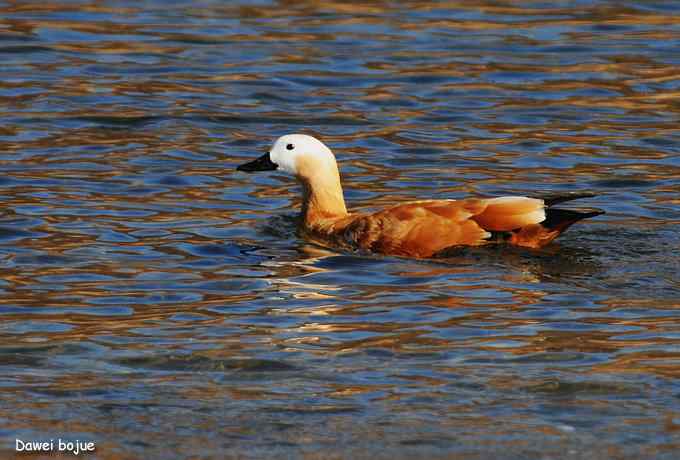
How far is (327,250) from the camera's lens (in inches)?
438

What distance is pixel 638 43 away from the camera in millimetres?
17828

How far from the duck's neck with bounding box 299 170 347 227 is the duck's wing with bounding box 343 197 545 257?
0.85 m

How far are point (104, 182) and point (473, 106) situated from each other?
13.7 feet

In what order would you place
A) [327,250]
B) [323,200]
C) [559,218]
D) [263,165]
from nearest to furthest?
[559,218] < [327,250] < [323,200] < [263,165]

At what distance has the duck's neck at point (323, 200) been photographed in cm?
1166

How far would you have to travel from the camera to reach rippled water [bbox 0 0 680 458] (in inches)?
285

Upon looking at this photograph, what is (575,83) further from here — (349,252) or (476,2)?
(349,252)

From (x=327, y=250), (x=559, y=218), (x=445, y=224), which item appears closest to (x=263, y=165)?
(x=327, y=250)

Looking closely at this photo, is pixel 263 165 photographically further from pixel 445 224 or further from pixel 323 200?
pixel 445 224

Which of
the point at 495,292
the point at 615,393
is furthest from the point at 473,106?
the point at 615,393

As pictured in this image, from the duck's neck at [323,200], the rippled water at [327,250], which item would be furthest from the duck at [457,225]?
the duck's neck at [323,200]

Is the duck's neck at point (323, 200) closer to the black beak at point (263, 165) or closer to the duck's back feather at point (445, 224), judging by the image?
the black beak at point (263, 165)

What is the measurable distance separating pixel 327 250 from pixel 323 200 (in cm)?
67

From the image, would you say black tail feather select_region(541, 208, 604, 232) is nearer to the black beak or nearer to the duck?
the duck
